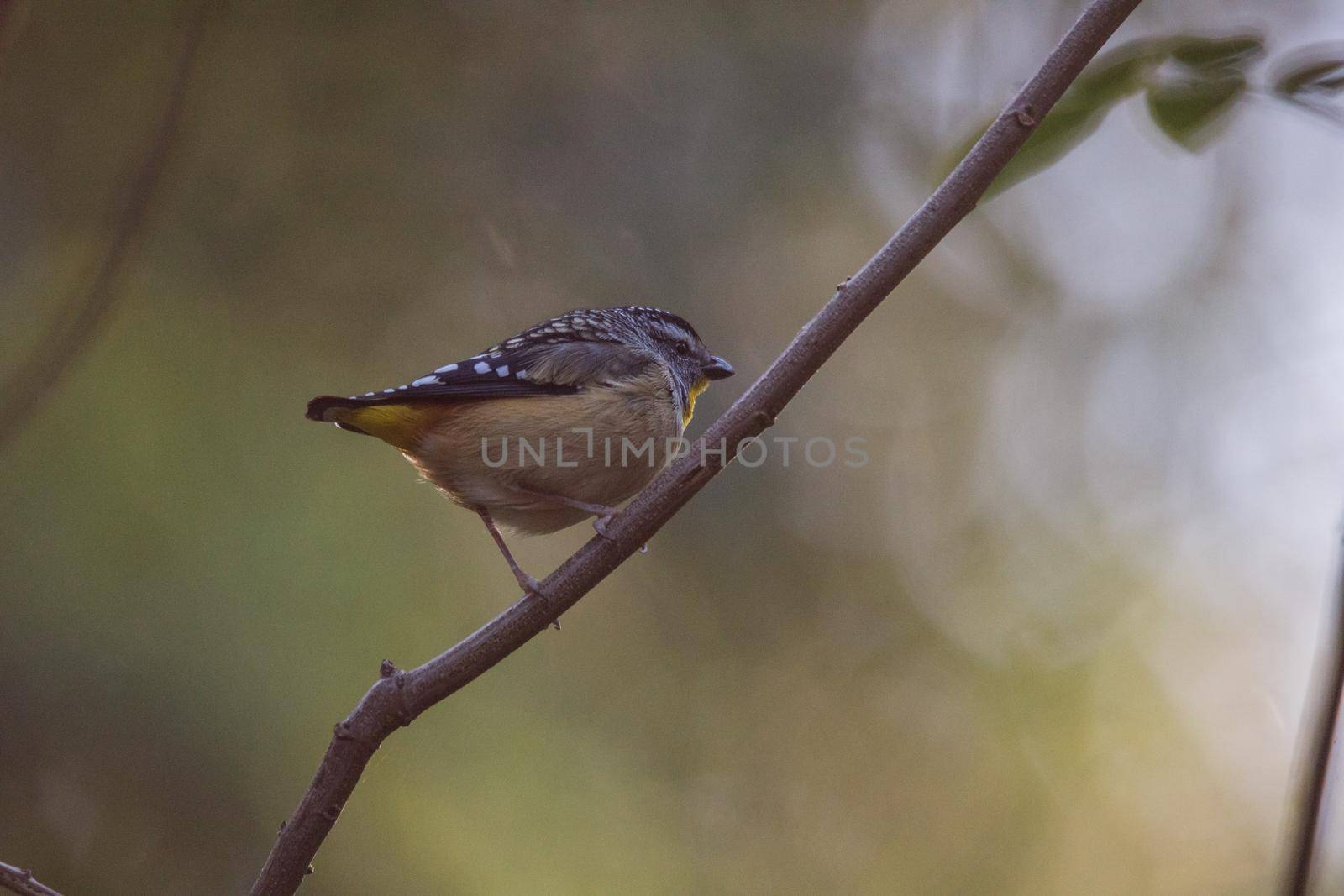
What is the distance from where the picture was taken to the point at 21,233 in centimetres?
739

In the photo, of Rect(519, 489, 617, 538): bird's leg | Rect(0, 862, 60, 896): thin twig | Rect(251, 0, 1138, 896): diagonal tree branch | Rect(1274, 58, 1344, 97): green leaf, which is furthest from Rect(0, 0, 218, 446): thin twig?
Rect(1274, 58, 1344, 97): green leaf

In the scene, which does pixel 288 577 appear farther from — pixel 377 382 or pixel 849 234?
pixel 849 234

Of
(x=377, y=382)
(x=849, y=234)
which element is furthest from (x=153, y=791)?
(x=849, y=234)

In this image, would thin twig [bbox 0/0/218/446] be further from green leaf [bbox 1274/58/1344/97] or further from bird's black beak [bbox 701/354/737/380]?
bird's black beak [bbox 701/354/737/380]

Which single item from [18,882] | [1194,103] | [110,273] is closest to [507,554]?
[110,273]

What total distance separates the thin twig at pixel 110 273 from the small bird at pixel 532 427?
3.82 feet

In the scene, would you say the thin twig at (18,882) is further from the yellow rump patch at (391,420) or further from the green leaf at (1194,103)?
the green leaf at (1194,103)

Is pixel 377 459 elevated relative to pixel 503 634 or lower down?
elevated

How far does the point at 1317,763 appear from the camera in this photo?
129 cm

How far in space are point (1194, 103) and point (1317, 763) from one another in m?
1.57

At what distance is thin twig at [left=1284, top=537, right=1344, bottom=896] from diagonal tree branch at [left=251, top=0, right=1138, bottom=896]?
Answer: 1814 mm

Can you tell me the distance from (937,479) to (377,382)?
569 cm

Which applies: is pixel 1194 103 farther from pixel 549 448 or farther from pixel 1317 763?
pixel 549 448

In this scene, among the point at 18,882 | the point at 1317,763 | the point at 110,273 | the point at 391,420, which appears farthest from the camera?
the point at 391,420
